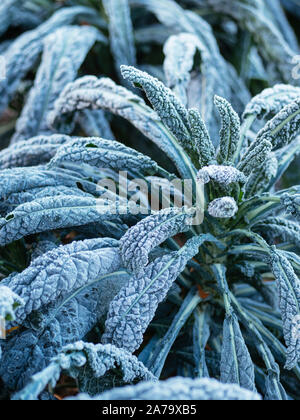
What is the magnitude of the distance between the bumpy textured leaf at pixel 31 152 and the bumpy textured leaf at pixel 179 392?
0.64 m

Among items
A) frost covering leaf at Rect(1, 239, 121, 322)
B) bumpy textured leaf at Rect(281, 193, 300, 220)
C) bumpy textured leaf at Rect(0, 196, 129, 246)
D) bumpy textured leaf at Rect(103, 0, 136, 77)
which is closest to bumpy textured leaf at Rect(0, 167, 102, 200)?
bumpy textured leaf at Rect(0, 196, 129, 246)

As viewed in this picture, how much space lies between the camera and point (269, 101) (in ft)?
3.53

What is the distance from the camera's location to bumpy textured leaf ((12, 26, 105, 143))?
54.7 inches

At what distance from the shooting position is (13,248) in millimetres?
1055

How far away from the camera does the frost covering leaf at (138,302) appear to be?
0.80m

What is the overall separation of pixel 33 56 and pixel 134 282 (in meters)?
1.03

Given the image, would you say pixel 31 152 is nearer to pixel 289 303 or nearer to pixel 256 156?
pixel 256 156

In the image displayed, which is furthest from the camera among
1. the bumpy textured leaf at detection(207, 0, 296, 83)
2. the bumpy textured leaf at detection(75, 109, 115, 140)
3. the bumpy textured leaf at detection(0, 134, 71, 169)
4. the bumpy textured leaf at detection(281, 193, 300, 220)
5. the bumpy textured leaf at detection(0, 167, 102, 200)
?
the bumpy textured leaf at detection(207, 0, 296, 83)

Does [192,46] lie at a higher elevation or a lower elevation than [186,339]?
higher

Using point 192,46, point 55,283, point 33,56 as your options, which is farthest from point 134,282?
point 33,56

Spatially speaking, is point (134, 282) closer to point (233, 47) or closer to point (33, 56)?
point (33, 56)

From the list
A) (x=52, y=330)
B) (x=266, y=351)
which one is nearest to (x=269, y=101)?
(x=266, y=351)

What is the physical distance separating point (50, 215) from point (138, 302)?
235 mm

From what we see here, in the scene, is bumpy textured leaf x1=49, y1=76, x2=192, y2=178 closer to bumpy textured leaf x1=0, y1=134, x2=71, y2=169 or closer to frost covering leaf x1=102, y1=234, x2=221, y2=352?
bumpy textured leaf x1=0, y1=134, x2=71, y2=169
